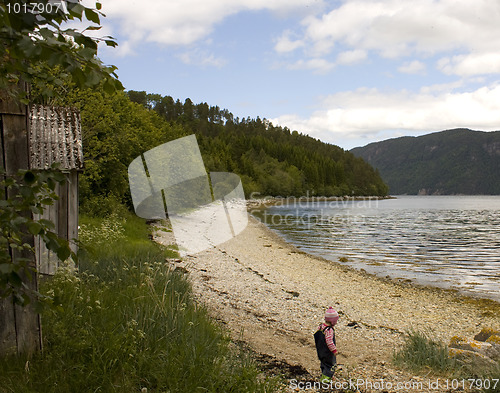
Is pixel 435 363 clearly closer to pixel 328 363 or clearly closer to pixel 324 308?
pixel 328 363

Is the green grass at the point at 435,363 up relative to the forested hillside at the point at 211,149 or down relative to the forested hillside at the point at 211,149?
down

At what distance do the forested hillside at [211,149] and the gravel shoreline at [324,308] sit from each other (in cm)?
881

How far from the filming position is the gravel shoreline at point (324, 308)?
7480mm

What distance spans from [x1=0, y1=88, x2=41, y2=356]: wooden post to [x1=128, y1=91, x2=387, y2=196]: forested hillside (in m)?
94.4

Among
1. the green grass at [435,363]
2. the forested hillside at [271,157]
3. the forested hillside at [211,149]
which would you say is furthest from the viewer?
the forested hillside at [271,157]

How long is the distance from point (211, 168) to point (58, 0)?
6157 cm

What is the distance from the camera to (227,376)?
16.1 feet

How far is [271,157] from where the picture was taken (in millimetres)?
147375

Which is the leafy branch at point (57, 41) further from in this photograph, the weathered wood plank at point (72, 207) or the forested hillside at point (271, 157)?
the forested hillside at point (271, 157)

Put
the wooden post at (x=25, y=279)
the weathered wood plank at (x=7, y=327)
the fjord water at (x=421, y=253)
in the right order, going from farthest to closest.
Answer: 1. the fjord water at (x=421, y=253)
2. the weathered wood plank at (x=7, y=327)
3. the wooden post at (x=25, y=279)

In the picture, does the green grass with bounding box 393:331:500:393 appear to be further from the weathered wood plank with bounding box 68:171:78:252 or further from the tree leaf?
the weathered wood plank with bounding box 68:171:78:252

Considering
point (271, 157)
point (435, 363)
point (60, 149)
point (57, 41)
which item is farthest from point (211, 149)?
point (57, 41)

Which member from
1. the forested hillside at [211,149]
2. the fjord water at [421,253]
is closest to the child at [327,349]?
the fjord water at [421,253]

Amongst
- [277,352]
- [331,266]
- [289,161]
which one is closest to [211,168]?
[331,266]
